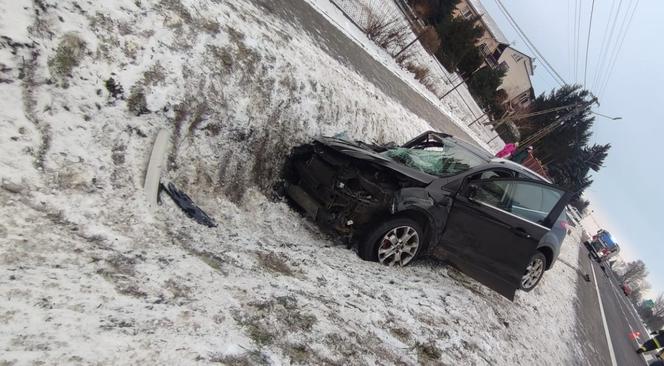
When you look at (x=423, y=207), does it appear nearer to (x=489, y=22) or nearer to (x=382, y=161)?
(x=382, y=161)

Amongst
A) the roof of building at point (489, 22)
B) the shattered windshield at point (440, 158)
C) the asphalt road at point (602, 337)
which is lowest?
the asphalt road at point (602, 337)

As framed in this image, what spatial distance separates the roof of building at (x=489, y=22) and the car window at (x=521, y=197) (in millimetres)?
55631

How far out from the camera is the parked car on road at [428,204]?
506 centimetres

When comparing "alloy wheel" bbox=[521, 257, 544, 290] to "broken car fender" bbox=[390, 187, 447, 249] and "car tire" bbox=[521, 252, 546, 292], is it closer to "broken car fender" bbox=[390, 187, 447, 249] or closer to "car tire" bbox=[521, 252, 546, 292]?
"car tire" bbox=[521, 252, 546, 292]

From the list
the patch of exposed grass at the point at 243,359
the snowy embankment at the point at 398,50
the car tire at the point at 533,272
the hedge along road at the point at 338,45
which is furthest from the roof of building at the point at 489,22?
the patch of exposed grass at the point at 243,359

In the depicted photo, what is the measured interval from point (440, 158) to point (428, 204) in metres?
1.03

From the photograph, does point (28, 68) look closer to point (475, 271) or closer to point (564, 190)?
point (475, 271)

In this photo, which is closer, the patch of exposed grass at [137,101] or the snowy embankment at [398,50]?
the patch of exposed grass at [137,101]

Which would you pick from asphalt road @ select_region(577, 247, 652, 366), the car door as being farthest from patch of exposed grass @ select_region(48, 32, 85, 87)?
asphalt road @ select_region(577, 247, 652, 366)

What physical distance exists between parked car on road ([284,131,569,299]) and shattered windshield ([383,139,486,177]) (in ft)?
0.05

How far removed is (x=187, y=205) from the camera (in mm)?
4430

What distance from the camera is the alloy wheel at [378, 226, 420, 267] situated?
514 centimetres

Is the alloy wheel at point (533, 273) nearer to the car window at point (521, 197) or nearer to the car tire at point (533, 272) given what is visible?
the car tire at point (533, 272)

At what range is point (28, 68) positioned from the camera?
11.7 ft
